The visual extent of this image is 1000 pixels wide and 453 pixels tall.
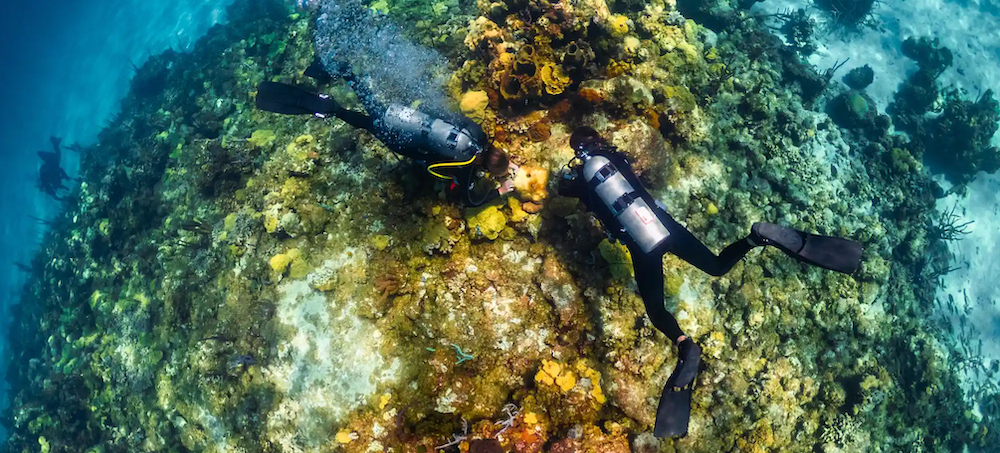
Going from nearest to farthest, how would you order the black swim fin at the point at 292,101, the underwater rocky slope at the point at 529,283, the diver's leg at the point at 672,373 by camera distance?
1. the diver's leg at the point at 672,373
2. the underwater rocky slope at the point at 529,283
3. the black swim fin at the point at 292,101

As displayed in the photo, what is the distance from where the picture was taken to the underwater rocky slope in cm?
663

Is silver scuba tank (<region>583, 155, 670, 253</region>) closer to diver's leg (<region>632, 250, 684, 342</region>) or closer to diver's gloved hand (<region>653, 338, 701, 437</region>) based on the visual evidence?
diver's leg (<region>632, 250, 684, 342</region>)

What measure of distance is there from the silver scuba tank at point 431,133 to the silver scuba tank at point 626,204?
5.61ft

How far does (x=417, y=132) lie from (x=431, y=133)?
249 millimetres

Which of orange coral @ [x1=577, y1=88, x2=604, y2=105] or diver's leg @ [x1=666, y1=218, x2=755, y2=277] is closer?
diver's leg @ [x1=666, y1=218, x2=755, y2=277]

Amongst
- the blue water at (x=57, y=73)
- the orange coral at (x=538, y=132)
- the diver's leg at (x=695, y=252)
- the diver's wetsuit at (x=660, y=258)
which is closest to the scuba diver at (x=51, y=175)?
the blue water at (x=57, y=73)

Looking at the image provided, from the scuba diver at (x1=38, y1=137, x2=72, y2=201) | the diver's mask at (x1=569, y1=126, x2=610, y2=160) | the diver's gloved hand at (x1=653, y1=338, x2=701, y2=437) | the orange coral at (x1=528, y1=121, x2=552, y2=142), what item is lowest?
the scuba diver at (x1=38, y1=137, x2=72, y2=201)

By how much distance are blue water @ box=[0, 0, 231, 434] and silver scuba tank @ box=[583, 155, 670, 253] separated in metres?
23.1

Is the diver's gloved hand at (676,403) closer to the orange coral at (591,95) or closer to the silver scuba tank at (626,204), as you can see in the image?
the silver scuba tank at (626,204)

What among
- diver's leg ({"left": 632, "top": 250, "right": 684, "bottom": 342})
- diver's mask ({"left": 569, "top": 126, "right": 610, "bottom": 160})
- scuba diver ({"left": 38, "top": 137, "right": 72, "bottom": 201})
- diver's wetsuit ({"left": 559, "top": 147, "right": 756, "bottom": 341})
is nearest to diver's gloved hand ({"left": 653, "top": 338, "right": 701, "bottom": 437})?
diver's leg ({"left": 632, "top": 250, "right": 684, "bottom": 342})

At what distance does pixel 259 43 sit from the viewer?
1418 centimetres

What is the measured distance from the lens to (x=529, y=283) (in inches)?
276

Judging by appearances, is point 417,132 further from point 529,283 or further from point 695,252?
point 695,252

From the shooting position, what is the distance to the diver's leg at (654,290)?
5.84 metres
